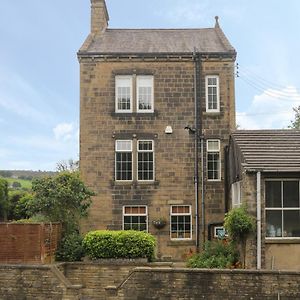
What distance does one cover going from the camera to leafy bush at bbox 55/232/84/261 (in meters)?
21.4

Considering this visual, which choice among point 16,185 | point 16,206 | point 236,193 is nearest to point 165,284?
point 236,193

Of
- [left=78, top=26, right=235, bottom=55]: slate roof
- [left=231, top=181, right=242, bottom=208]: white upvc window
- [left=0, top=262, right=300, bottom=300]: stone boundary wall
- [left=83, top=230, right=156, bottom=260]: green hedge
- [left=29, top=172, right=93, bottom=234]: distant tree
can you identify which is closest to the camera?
[left=0, top=262, right=300, bottom=300]: stone boundary wall

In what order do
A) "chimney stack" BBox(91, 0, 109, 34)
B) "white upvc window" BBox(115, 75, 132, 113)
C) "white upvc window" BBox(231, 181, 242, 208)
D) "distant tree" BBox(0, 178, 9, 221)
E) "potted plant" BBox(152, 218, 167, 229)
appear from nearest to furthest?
"white upvc window" BBox(231, 181, 242, 208), "potted plant" BBox(152, 218, 167, 229), "white upvc window" BBox(115, 75, 132, 113), "chimney stack" BBox(91, 0, 109, 34), "distant tree" BBox(0, 178, 9, 221)

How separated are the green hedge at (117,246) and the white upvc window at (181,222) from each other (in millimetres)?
5525

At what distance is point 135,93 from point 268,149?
8633mm

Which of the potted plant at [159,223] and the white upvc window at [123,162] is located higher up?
the white upvc window at [123,162]

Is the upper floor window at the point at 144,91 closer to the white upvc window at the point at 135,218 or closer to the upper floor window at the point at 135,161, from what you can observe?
the upper floor window at the point at 135,161

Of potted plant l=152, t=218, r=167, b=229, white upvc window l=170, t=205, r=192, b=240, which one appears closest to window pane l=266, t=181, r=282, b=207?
white upvc window l=170, t=205, r=192, b=240

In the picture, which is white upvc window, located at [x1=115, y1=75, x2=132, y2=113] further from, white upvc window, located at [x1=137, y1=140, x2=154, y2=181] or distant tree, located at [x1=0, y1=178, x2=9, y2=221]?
distant tree, located at [x1=0, y1=178, x2=9, y2=221]

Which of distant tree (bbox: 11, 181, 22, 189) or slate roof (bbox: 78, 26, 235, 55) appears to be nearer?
slate roof (bbox: 78, 26, 235, 55)

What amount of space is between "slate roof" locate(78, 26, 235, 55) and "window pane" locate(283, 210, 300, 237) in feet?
33.9

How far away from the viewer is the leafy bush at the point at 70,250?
70.3 feet

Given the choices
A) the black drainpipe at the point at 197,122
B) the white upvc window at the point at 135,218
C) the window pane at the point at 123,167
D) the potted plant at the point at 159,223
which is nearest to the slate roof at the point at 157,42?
the black drainpipe at the point at 197,122

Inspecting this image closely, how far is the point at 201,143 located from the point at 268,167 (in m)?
7.50
